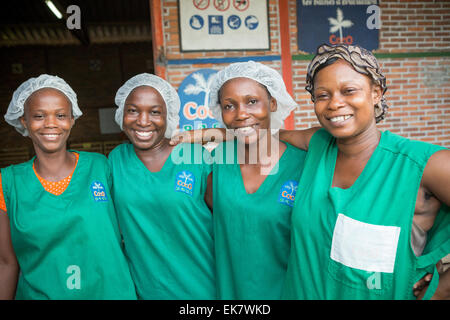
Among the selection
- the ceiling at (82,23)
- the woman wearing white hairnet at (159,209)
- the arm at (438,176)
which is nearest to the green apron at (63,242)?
the woman wearing white hairnet at (159,209)

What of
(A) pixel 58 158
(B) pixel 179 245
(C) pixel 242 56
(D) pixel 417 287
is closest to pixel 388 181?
(D) pixel 417 287

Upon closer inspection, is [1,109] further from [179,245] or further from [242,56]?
[179,245]

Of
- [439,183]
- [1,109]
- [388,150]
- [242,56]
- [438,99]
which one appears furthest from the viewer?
[1,109]

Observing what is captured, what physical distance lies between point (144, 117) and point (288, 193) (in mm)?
942

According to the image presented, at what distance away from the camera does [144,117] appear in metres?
1.93

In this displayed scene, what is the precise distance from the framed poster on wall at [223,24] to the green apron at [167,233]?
293 cm

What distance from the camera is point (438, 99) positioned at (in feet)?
16.5

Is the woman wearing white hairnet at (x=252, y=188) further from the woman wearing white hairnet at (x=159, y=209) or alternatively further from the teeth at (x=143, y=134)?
the teeth at (x=143, y=134)

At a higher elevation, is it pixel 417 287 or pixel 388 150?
pixel 388 150

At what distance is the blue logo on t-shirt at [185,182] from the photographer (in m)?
1.88

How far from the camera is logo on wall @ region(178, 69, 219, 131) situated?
4371 millimetres

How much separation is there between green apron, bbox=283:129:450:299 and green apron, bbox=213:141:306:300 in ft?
0.73

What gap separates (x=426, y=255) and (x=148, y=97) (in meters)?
1.60

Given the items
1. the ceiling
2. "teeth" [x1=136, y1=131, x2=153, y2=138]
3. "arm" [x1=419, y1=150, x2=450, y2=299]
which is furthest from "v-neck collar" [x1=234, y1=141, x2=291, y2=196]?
the ceiling
